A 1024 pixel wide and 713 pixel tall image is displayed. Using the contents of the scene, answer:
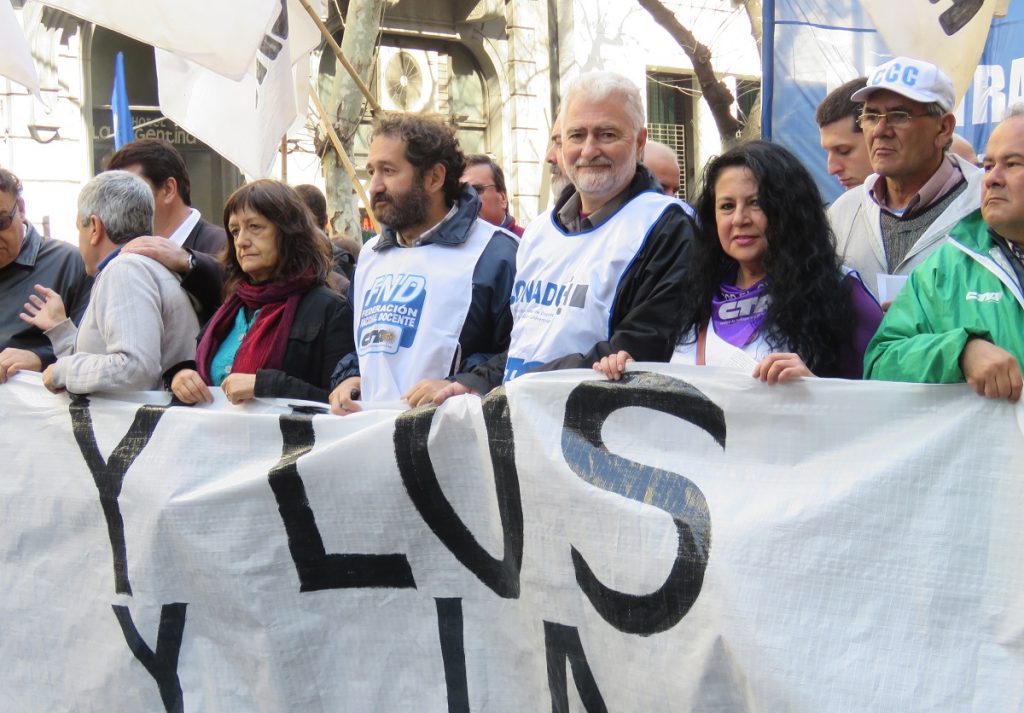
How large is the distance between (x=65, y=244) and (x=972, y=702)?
12.0 ft

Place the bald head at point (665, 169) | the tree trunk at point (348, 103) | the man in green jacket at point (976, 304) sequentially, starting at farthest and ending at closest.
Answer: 1. the tree trunk at point (348, 103)
2. the bald head at point (665, 169)
3. the man in green jacket at point (976, 304)

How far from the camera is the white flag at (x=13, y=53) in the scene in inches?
191

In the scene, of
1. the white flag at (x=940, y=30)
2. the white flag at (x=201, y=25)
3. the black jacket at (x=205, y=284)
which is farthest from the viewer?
the white flag at (x=201, y=25)

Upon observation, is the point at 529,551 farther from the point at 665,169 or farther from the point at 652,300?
the point at 665,169

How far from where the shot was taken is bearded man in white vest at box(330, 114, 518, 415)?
141 inches

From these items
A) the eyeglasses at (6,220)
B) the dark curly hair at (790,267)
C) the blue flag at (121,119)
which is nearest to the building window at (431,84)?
the blue flag at (121,119)

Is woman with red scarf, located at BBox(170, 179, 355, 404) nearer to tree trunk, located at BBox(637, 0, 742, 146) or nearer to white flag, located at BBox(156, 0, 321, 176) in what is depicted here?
white flag, located at BBox(156, 0, 321, 176)

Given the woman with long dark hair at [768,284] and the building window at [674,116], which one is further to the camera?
the building window at [674,116]

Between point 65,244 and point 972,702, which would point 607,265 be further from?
point 65,244

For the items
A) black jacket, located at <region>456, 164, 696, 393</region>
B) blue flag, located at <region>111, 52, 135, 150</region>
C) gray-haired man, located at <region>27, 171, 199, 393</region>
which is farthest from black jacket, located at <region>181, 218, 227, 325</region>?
blue flag, located at <region>111, 52, 135, 150</region>

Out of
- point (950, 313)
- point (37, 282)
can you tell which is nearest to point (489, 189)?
point (37, 282)

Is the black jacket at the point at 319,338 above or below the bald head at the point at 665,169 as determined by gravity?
below

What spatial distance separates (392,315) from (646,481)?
1.13 metres

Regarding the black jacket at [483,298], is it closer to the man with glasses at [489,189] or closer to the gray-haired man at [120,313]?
the gray-haired man at [120,313]
